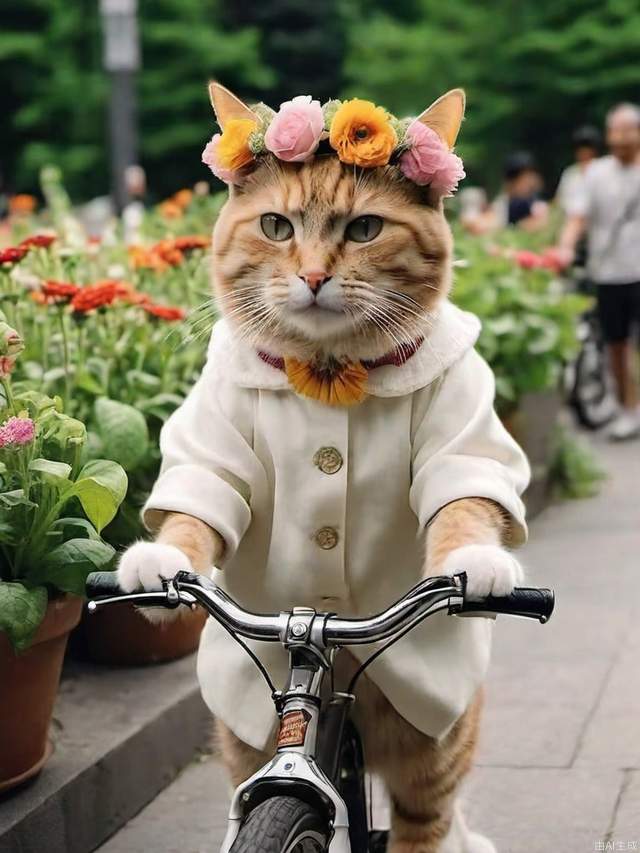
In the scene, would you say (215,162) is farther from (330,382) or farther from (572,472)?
(572,472)

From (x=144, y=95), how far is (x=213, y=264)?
2612 cm

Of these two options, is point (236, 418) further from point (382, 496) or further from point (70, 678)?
point (70, 678)

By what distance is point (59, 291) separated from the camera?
12.9ft

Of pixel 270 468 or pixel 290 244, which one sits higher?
pixel 290 244

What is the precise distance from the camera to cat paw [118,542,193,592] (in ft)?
7.27

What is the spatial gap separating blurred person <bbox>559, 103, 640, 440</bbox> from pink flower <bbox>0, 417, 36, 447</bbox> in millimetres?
6616

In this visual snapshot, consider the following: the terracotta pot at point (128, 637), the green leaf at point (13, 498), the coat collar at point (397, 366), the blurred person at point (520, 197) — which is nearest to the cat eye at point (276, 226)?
the coat collar at point (397, 366)

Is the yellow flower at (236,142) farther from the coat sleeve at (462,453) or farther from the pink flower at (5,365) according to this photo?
the pink flower at (5,365)

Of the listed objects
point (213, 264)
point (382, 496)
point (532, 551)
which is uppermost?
point (213, 264)

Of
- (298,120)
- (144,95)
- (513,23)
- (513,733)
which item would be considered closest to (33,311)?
(513,733)

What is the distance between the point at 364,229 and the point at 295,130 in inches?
8.8

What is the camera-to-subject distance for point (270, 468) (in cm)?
268

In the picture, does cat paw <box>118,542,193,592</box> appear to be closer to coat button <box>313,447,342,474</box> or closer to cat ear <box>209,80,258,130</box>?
coat button <box>313,447,342,474</box>

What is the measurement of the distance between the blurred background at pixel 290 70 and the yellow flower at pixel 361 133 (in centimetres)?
2559
